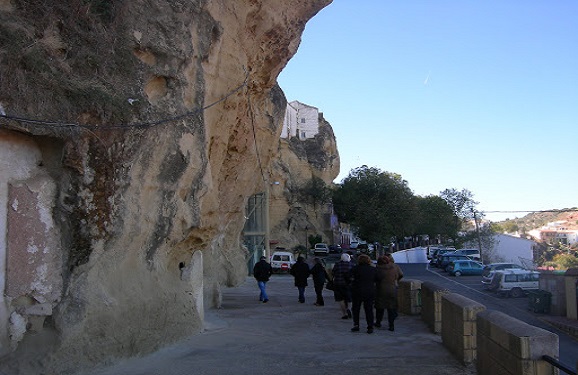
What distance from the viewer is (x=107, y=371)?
6918mm

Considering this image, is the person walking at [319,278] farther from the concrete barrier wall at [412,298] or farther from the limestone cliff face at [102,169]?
the limestone cliff face at [102,169]

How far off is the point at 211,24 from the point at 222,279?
1490 cm

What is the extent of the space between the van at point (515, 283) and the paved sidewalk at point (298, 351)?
586 inches

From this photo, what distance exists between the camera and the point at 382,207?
53.6 m

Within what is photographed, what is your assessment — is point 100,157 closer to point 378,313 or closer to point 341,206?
point 378,313

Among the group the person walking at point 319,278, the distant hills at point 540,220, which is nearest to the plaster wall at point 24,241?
Answer: the person walking at point 319,278

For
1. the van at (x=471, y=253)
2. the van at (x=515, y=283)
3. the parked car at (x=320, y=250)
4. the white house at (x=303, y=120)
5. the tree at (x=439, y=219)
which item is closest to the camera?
the van at (x=515, y=283)

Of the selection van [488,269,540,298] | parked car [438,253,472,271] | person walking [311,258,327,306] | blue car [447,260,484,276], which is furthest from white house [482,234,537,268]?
person walking [311,258,327,306]

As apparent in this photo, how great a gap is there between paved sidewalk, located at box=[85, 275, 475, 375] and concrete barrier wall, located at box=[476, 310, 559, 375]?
1052 millimetres

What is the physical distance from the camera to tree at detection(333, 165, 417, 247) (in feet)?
173

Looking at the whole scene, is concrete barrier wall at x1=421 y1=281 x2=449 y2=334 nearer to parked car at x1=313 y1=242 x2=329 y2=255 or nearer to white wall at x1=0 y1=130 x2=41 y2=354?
white wall at x1=0 y1=130 x2=41 y2=354

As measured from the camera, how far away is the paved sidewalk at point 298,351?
24.0 ft

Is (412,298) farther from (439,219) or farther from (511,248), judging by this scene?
(439,219)

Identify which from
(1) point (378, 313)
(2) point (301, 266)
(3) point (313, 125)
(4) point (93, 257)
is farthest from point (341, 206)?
(4) point (93, 257)
